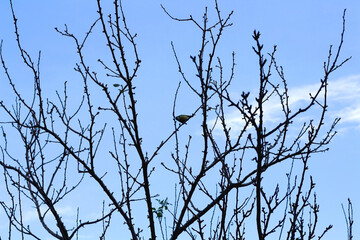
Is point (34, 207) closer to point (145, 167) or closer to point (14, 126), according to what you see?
point (14, 126)

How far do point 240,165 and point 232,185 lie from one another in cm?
52

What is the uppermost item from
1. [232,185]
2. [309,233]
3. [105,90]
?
[105,90]

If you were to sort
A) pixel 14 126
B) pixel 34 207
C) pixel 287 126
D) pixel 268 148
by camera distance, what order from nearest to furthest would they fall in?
1. pixel 287 126
2. pixel 268 148
3. pixel 34 207
4. pixel 14 126

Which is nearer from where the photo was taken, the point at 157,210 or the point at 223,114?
the point at 223,114

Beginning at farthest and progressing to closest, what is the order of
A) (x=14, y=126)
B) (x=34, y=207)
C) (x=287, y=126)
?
(x=14, y=126), (x=34, y=207), (x=287, y=126)

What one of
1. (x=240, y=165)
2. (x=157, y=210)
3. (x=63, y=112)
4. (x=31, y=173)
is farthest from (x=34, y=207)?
(x=240, y=165)

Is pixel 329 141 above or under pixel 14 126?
under

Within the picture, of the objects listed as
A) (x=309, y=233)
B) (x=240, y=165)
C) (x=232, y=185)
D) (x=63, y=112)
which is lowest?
(x=309, y=233)

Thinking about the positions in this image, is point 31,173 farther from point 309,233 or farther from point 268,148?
point 309,233

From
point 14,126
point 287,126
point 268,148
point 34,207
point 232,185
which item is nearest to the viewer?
point 287,126

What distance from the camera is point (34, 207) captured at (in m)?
4.54

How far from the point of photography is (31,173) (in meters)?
4.60

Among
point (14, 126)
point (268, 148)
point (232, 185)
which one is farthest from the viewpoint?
point (14, 126)

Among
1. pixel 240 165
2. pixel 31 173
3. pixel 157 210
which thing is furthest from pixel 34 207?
pixel 240 165
